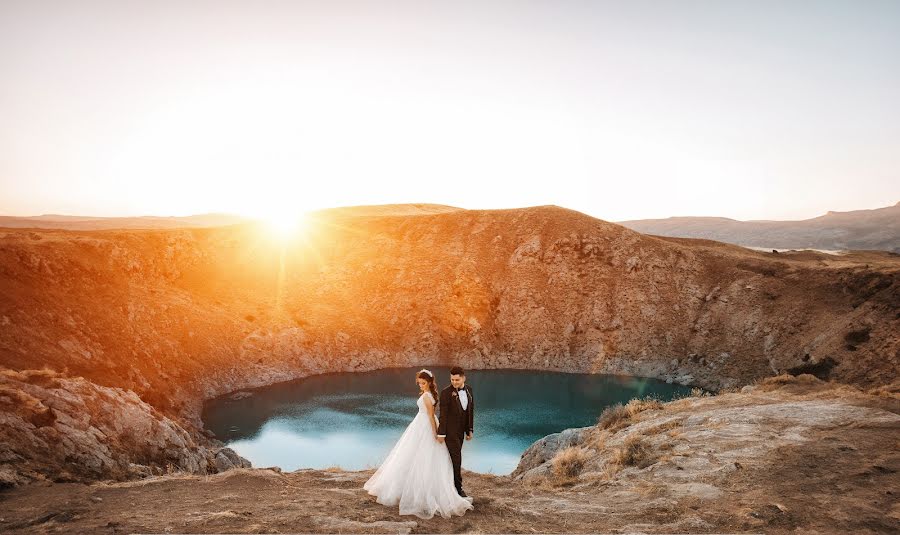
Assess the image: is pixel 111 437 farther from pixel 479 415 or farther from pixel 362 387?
pixel 362 387

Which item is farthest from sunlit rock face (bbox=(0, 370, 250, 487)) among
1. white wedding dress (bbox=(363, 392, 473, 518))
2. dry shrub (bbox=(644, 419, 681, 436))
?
dry shrub (bbox=(644, 419, 681, 436))

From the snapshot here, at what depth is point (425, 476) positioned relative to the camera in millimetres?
10375

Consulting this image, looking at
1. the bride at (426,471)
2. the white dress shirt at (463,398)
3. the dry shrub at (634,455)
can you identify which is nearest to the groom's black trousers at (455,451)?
the bride at (426,471)

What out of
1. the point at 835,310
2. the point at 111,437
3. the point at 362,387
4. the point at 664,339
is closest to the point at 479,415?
the point at 362,387

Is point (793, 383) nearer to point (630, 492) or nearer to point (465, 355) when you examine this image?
point (630, 492)

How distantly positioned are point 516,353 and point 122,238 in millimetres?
42713

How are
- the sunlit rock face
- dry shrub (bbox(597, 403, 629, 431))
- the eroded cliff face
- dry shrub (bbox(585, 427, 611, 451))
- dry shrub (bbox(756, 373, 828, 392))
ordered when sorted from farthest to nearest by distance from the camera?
the eroded cliff face < dry shrub (bbox(756, 373, 828, 392)) < dry shrub (bbox(597, 403, 629, 431)) < dry shrub (bbox(585, 427, 611, 451)) < the sunlit rock face

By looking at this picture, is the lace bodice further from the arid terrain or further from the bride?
the arid terrain

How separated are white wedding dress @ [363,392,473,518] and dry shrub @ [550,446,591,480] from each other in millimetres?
7938

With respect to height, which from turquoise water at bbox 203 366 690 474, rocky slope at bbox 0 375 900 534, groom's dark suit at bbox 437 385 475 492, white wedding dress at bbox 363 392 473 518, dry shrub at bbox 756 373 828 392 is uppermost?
groom's dark suit at bbox 437 385 475 492

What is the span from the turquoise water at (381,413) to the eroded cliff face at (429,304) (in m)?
2.39

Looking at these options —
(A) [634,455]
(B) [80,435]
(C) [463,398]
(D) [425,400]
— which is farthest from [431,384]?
(B) [80,435]

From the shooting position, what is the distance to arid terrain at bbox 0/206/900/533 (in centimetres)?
1138

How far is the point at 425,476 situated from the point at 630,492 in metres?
6.14
